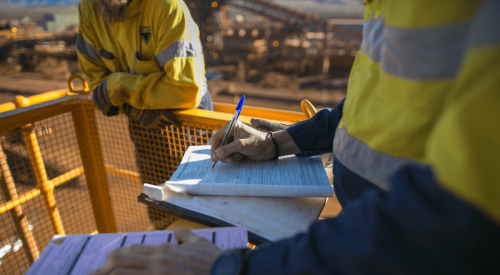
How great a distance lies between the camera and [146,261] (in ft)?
2.22

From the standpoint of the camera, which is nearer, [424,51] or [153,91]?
[424,51]

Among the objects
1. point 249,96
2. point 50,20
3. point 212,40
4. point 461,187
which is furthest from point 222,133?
point 50,20

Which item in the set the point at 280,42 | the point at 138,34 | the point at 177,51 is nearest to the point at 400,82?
the point at 177,51

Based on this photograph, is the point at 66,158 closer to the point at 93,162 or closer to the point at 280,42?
the point at 93,162

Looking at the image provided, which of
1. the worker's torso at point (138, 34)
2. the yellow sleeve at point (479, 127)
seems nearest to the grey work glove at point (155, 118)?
the worker's torso at point (138, 34)

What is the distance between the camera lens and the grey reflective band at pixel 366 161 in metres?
0.67

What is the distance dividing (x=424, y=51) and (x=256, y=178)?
71cm

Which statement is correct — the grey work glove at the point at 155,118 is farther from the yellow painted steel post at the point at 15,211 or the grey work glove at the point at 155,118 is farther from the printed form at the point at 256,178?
the yellow painted steel post at the point at 15,211

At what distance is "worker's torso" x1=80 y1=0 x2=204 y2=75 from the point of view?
1.94 m

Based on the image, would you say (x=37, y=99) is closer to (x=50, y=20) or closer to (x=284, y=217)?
(x=284, y=217)

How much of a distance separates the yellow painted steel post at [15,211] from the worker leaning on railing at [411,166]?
1835 millimetres

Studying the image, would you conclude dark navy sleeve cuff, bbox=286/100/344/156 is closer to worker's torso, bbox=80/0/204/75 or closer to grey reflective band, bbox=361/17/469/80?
grey reflective band, bbox=361/17/469/80

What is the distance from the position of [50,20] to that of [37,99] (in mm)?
26857

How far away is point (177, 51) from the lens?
1920 millimetres
